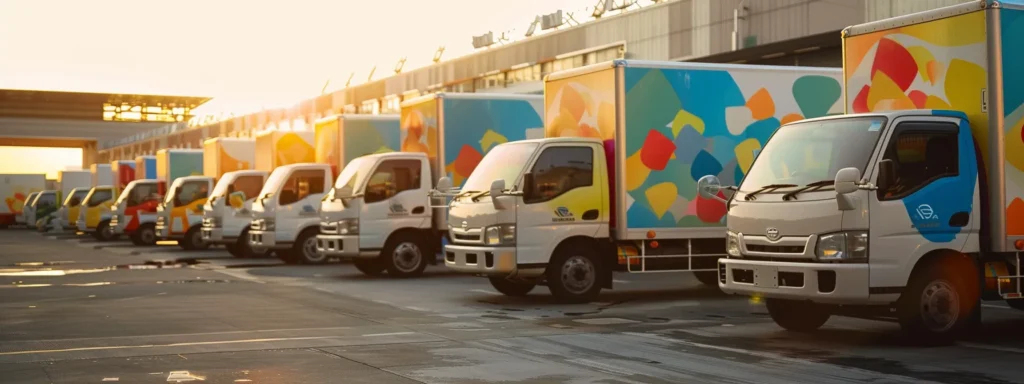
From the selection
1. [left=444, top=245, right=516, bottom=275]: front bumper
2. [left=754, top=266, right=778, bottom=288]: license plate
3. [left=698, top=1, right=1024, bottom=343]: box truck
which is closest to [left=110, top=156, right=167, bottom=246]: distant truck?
[left=444, top=245, right=516, bottom=275]: front bumper

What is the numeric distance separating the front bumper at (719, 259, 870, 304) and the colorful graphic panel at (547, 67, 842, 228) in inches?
178

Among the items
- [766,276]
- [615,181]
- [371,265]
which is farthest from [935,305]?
[371,265]

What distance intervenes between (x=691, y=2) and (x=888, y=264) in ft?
103

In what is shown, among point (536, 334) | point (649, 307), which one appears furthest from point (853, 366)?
point (649, 307)

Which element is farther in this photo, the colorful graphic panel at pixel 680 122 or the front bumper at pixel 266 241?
the front bumper at pixel 266 241

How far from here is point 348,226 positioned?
21766mm

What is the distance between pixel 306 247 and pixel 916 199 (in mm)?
16762

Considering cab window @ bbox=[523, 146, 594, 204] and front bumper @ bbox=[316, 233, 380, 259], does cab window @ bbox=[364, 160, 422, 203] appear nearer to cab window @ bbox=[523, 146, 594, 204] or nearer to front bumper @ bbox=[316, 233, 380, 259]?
front bumper @ bbox=[316, 233, 380, 259]

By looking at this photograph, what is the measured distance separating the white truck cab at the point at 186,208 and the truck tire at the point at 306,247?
8.23 m

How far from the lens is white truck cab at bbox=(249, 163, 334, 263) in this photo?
26.0 m

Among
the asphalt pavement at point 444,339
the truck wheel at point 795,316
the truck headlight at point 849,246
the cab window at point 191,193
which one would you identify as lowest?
the asphalt pavement at point 444,339

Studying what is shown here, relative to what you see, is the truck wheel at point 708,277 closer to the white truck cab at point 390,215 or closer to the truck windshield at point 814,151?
the white truck cab at point 390,215

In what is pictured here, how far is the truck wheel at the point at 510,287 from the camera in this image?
57.5ft

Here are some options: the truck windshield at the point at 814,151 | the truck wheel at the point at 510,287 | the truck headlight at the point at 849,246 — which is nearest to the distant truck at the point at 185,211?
the truck wheel at the point at 510,287
